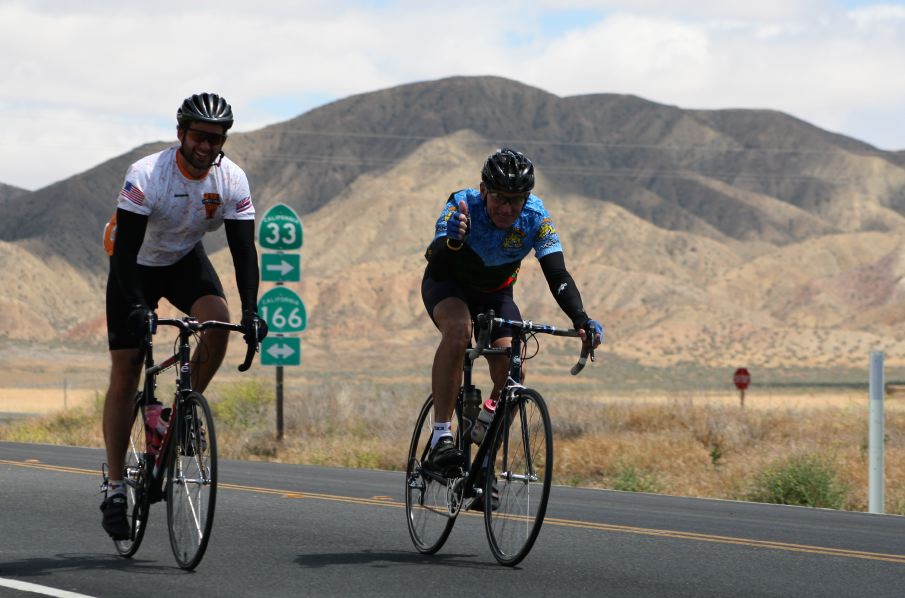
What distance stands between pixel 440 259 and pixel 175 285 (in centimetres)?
143

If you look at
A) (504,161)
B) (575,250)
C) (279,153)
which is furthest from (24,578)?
(279,153)

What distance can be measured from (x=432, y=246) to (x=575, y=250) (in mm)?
104614

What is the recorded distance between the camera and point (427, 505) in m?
8.20

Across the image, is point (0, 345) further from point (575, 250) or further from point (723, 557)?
point (723, 557)

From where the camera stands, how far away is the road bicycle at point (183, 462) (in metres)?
6.99

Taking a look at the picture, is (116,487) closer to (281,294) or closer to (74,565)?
(74,565)

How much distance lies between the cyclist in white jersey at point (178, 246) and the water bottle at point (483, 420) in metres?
1.25

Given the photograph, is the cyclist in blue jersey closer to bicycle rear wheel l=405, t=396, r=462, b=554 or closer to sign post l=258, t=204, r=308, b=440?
bicycle rear wheel l=405, t=396, r=462, b=554

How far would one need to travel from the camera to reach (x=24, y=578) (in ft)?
24.2

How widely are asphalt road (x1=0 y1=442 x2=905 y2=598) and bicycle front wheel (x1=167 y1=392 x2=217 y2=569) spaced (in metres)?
0.20

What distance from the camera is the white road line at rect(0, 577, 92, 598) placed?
680 cm

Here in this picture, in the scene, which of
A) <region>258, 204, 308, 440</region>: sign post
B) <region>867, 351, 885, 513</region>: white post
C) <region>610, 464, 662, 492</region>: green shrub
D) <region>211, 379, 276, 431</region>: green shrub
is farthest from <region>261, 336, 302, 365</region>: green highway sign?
<region>867, 351, 885, 513</region>: white post

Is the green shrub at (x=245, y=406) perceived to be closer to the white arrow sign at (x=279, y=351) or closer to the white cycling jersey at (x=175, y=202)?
the white arrow sign at (x=279, y=351)

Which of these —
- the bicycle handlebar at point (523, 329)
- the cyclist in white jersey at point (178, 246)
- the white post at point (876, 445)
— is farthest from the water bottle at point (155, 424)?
the white post at point (876, 445)
